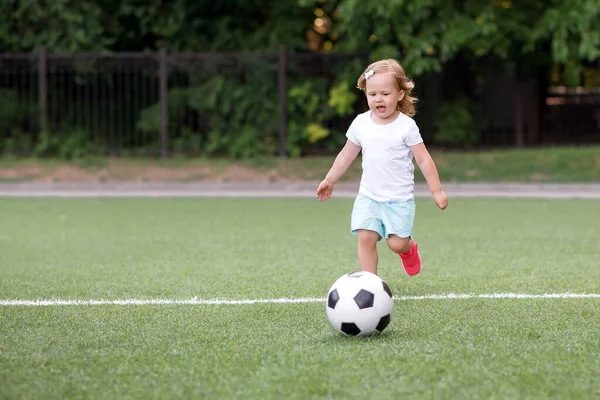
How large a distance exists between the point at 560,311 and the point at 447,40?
16.0 meters

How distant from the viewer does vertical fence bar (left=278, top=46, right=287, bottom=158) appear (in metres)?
23.6

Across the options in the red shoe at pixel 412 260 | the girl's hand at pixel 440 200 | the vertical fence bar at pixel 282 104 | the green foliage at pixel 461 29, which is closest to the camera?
the girl's hand at pixel 440 200

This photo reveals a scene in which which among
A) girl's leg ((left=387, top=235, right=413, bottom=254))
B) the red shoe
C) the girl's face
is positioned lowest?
the red shoe

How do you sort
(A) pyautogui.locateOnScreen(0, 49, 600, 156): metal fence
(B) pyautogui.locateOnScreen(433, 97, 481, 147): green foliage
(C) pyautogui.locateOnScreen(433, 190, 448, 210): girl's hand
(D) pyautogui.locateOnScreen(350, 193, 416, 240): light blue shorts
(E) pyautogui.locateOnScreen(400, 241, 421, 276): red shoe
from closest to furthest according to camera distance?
(C) pyautogui.locateOnScreen(433, 190, 448, 210): girl's hand < (D) pyautogui.locateOnScreen(350, 193, 416, 240): light blue shorts < (E) pyautogui.locateOnScreen(400, 241, 421, 276): red shoe < (A) pyautogui.locateOnScreen(0, 49, 600, 156): metal fence < (B) pyautogui.locateOnScreen(433, 97, 481, 147): green foliage

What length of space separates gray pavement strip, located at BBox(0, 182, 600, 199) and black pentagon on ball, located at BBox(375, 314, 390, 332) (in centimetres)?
1182

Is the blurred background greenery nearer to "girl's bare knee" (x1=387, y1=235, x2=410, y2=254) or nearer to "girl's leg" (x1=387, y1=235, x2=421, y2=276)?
"girl's leg" (x1=387, y1=235, x2=421, y2=276)

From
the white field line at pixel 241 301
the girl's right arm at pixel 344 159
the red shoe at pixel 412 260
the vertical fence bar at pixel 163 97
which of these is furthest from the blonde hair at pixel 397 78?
the vertical fence bar at pixel 163 97

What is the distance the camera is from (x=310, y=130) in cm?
2392

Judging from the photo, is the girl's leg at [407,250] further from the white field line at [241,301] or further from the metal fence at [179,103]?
the metal fence at [179,103]

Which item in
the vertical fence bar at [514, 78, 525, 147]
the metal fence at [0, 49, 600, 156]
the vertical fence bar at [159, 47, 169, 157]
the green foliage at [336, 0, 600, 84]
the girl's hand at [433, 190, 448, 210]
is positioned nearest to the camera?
the girl's hand at [433, 190, 448, 210]

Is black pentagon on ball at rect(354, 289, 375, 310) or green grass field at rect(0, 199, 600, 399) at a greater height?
black pentagon on ball at rect(354, 289, 375, 310)

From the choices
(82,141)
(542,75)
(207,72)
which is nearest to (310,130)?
(207,72)

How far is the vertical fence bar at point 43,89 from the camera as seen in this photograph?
23953mm

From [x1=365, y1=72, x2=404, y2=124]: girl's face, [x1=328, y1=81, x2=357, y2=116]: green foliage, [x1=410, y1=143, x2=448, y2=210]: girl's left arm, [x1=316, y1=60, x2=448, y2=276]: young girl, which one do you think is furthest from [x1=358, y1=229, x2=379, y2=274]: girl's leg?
[x1=328, y1=81, x2=357, y2=116]: green foliage
